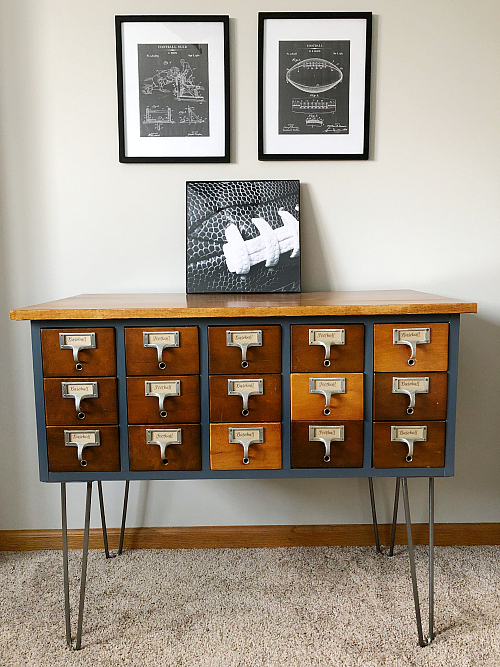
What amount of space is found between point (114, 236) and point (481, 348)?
144 cm

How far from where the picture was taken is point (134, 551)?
2080 mm

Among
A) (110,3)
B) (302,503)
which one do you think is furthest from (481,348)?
(110,3)

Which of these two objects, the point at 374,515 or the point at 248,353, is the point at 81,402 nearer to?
the point at 248,353

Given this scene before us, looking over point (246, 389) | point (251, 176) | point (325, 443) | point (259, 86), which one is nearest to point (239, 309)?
point (246, 389)

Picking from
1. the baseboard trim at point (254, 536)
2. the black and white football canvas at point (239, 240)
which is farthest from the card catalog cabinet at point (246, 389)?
the baseboard trim at point (254, 536)

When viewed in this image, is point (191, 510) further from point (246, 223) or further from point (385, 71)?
Result: point (385, 71)

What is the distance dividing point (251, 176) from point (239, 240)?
25cm

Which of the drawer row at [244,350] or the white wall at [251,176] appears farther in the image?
the white wall at [251,176]

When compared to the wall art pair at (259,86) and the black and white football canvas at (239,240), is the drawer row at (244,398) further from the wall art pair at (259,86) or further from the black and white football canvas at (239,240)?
the wall art pair at (259,86)

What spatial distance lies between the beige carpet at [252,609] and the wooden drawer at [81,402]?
67 cm

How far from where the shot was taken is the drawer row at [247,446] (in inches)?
58.8

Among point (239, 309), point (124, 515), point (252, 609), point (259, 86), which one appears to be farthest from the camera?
point (124, 515)

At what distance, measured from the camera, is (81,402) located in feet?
4.85

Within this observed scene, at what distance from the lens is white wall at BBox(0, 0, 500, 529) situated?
1880mm
